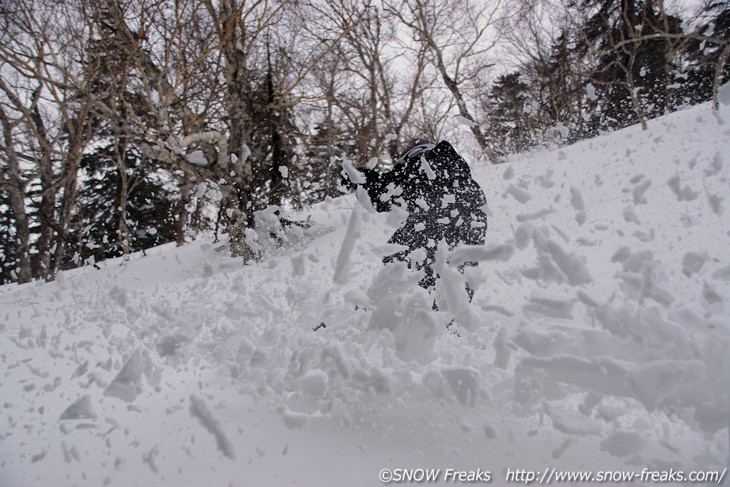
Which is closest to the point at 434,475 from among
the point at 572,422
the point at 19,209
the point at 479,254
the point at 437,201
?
the point at 572,422

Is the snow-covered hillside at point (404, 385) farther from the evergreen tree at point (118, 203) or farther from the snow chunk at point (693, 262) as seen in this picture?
the evergreen tree at point (118, 203)

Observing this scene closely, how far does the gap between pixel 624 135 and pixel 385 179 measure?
6635mm

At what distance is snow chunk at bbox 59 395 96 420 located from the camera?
1.39 metres

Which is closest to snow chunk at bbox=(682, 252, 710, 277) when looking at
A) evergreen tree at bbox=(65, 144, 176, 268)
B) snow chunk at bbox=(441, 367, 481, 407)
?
snow chunk at bbox=(441, 367, 481, 407)

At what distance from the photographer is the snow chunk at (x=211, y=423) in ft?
3.86

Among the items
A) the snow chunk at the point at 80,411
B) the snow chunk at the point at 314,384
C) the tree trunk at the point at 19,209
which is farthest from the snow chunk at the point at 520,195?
the tree trunk at the point at 19,209

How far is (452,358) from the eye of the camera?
1660 mm

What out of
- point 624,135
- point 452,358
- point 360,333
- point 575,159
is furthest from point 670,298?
point 624,135

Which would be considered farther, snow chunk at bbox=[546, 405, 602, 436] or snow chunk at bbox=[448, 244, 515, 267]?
snow chunk at bbox=[448, 244, 515, 267]

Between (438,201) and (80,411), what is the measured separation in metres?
2.14

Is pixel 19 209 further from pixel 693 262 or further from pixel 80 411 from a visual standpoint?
pixel 693 262

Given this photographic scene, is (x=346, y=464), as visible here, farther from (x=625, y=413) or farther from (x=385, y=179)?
(x=385, y=179)

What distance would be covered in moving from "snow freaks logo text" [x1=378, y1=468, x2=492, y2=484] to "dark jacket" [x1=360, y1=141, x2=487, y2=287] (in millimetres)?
1580

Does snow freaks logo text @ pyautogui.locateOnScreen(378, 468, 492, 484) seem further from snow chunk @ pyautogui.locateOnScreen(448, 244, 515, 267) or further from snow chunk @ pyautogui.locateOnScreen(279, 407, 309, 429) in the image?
snow chunk @ pyautogui.locateOnScreen(448, 244, 515, 267)
